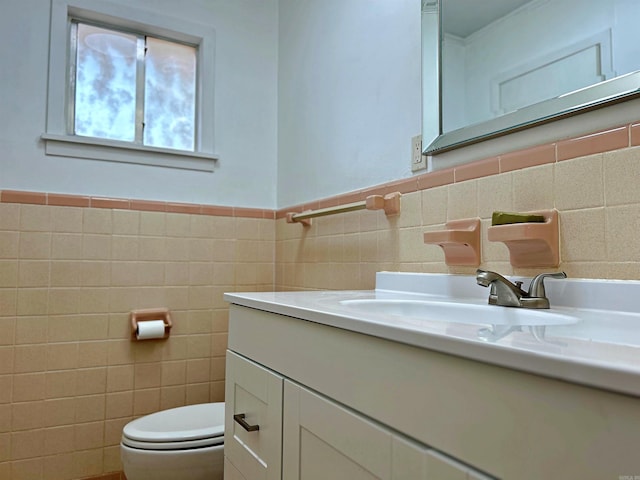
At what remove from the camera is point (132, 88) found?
2197mm

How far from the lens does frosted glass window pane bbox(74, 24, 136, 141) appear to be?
209 cm

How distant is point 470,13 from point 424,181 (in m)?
0.48

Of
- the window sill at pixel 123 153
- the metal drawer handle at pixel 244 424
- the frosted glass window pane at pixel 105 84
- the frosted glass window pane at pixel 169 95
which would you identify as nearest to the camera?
the metal drawer handle at pixel 244 424

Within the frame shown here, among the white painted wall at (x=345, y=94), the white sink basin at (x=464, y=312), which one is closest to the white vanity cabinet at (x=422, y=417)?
the white sink basin at (x=464, y=312)

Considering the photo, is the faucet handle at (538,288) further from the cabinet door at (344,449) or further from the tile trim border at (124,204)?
the tile trim border at (124,204)

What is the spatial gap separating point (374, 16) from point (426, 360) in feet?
4.79

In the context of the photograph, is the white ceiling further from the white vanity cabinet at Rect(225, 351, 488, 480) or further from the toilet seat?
the toilet seat

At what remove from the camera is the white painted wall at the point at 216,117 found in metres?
1.88

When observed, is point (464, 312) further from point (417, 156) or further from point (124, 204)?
point (124, 204)

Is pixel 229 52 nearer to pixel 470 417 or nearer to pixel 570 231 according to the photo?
pixel 570 231

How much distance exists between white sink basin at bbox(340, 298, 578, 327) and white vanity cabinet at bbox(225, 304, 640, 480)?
0.15 metres

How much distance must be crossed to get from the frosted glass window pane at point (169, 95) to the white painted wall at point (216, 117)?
146 millimetres

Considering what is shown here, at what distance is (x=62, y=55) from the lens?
Answer: 197cm

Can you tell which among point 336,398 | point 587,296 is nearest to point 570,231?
point 587,296
